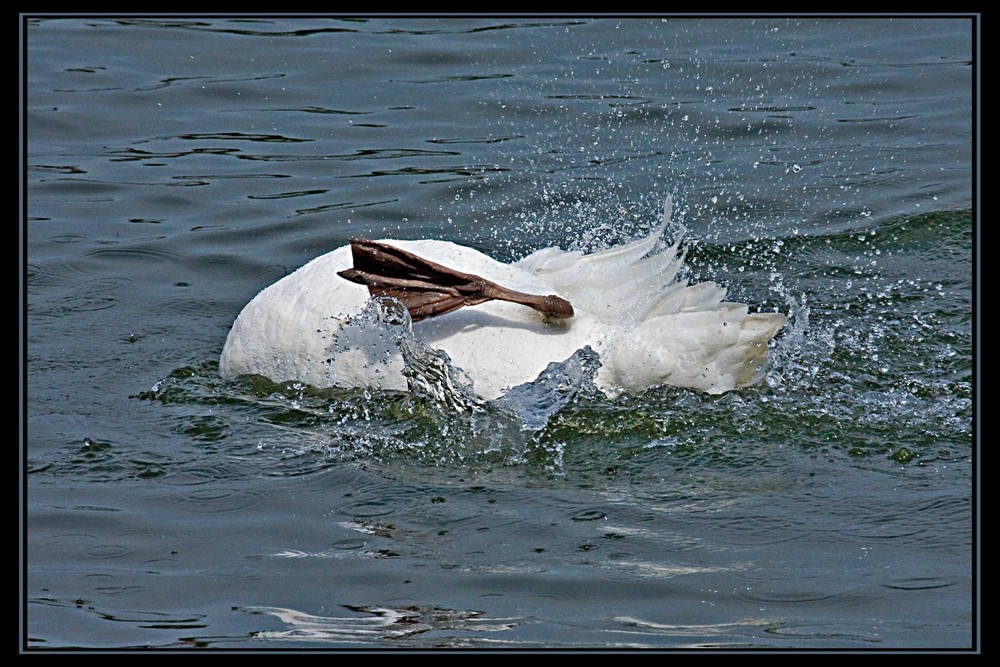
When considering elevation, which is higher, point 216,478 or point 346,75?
point 346,75

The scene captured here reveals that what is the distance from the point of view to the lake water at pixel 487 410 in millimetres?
3867

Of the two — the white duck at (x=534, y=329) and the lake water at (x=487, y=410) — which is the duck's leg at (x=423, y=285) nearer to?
the white duck at (x=534, y=329)

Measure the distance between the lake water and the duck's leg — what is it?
15.4 inches

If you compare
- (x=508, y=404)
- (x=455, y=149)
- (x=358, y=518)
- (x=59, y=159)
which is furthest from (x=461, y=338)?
(x=59, y=159)

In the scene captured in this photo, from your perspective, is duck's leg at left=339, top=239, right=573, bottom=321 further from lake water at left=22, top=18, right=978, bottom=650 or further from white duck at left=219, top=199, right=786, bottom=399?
lake water at left=22, top=18, right=978, bottom=650

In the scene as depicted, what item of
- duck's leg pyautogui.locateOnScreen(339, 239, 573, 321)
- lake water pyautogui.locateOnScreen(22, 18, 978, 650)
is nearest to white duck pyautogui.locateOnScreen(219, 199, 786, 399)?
duck's leg pyautogui.locateOnScreen(339, 239, 573, 321)

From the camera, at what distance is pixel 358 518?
436 cm

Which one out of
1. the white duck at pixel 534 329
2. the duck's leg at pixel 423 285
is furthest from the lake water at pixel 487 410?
the duck's leg at pixel 423 285

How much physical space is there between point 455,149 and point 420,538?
16.2ft

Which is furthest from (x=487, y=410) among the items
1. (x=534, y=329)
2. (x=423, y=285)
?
(x=423, y=285)

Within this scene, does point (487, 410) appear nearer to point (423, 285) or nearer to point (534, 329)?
point (534, 329)

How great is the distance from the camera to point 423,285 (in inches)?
190

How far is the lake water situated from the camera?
152 inches
